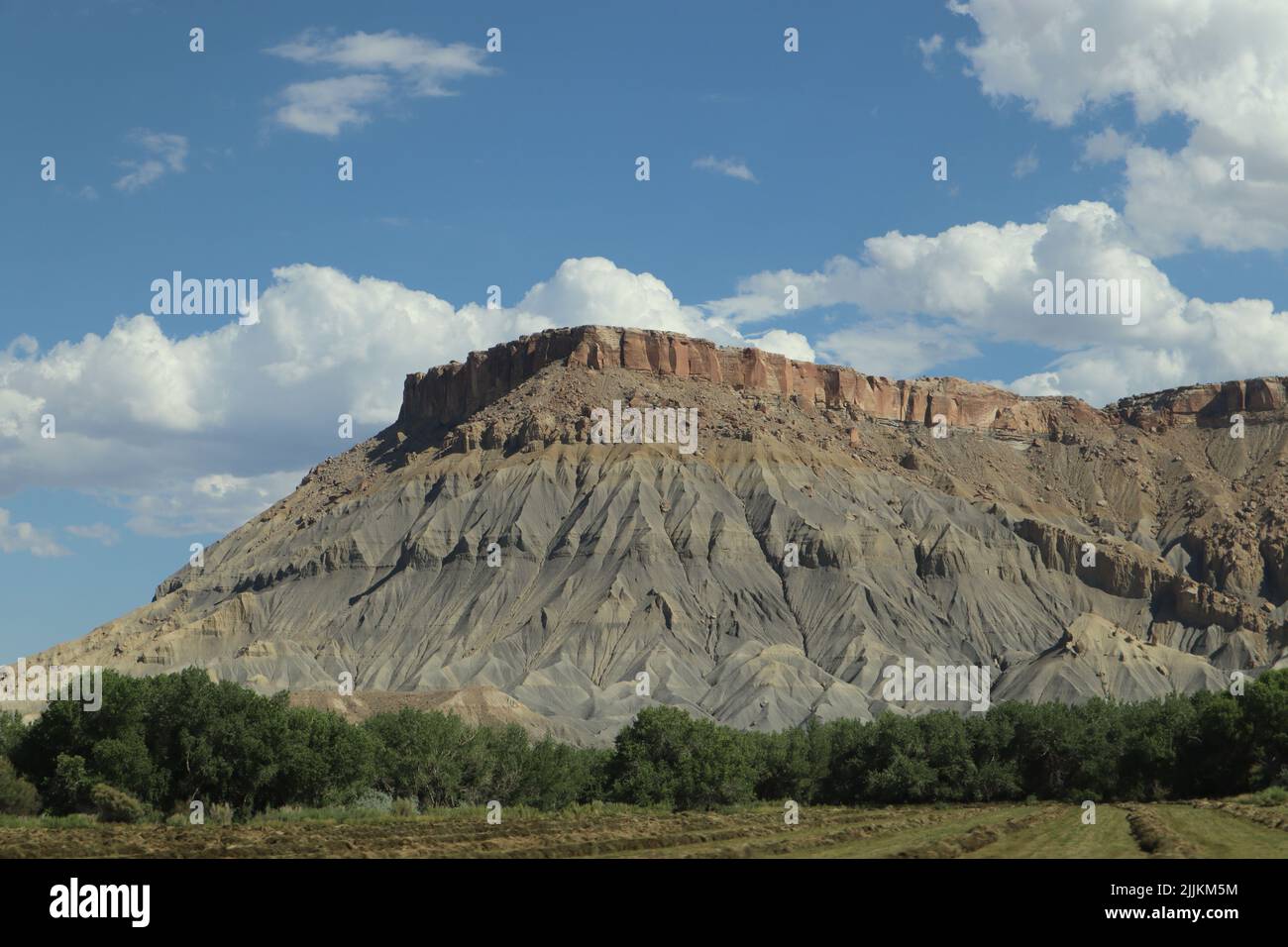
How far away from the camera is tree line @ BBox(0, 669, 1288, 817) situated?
61094mm

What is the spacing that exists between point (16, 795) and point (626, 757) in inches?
1201

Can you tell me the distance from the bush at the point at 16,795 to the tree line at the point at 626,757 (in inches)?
2.7

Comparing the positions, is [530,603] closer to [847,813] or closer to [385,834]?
[847,813]

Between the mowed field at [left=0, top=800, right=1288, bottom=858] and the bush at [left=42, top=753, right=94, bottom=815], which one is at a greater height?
the bush at [left=42, top=753, right=94, bottom=815]

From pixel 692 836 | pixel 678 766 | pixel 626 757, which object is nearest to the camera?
pixel 692 836

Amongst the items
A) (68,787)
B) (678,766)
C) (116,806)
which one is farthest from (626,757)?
(68,787)

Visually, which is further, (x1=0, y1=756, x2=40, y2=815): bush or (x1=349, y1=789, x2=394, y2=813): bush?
(x1=349, y1=789, x2=394, y2=813): bush

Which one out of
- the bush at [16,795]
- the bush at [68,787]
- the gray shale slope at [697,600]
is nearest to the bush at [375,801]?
the bush at [68,787]

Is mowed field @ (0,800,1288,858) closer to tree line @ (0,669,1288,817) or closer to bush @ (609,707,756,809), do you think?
tree line @ (0,669,1288,817)

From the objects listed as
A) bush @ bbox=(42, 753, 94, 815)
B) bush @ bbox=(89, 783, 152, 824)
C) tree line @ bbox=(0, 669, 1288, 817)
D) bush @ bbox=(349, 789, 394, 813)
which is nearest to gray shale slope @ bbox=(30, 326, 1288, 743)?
tree line @ bbox=(0, 669, 1288, 817)

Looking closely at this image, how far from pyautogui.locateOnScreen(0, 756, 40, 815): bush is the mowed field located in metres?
6.07

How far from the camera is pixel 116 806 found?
57156mm

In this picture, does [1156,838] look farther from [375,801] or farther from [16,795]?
[16,795]
